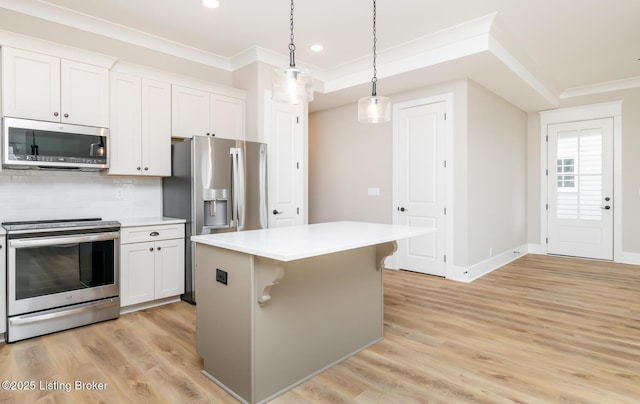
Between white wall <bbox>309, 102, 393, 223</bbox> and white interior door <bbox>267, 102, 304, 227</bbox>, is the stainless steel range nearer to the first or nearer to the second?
white interior door <bbox>267, 102, 304, 227</bbox>

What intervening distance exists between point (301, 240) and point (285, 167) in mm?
2525

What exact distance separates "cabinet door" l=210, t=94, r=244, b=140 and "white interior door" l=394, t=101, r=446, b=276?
2.18 metres

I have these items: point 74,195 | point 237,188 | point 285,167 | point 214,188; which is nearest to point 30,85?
point 74,195

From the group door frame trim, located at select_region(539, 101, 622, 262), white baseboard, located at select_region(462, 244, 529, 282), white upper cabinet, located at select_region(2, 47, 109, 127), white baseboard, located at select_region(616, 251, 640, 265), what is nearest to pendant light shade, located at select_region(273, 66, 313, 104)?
white upper cabinet, located at select_region(2, 47, 109, 127)

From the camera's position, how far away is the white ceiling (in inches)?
130

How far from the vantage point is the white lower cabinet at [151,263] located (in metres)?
3.34

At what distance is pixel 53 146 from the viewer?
308 centimetres

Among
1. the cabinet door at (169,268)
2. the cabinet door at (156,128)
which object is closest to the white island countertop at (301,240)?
the cabinet door at (169,268)

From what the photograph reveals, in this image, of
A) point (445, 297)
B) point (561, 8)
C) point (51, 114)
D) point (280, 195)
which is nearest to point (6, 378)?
point (51, 114)

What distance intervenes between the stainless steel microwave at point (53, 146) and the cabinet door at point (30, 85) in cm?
13

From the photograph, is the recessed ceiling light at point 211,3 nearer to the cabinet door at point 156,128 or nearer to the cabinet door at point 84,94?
the cabinet door at point 156,128

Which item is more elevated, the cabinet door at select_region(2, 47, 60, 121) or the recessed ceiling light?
the recessed ceiling light

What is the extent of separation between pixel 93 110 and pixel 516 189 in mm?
6086

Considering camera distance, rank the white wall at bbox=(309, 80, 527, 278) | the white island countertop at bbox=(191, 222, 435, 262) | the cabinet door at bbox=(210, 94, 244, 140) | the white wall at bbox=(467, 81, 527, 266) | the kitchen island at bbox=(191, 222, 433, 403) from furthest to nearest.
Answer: the white wall at bbox=(467, 81, 527, 266)
the white wall at bbox=(309, 80, 527, 278)
the cabinet door at bbox=(210, 94, 244, 140)
the kitchen island at bbox=(191, 222, 433, 403)
the white island countertop at bbox=(191, 222, 435, 262)
